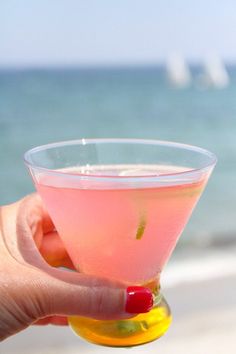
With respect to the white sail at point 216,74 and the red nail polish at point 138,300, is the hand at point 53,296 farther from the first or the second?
the white sail at point 216,74

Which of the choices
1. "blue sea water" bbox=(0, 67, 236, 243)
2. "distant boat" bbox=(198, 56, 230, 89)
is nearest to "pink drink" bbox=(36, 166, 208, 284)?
"blue sea water" bbox=(0, 67, 236, 243)

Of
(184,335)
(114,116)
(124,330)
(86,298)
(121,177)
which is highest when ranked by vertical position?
(121,177)

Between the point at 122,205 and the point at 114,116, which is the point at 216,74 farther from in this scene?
the point at 122,205

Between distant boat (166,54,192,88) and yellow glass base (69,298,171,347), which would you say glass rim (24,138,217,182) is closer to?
yellow glass base (69,298,171,347)

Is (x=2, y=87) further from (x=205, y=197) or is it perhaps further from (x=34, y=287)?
(x=34, y=287)

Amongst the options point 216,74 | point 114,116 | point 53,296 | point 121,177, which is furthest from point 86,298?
point 216,74

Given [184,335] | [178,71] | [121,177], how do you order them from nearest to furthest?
[121,177]
[184,335]
[178,71]
